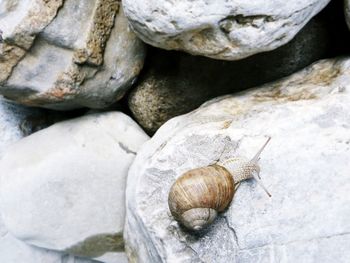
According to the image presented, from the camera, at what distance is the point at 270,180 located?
4.12 feet

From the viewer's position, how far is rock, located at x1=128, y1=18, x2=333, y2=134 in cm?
154

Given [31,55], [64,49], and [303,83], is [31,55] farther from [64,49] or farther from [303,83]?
[303,83]

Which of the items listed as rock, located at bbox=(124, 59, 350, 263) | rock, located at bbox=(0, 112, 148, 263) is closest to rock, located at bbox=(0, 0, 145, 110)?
rock, located at bbox=(0, 112, 148, 263)

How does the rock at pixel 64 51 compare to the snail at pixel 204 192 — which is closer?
the snail at pixel 204 192

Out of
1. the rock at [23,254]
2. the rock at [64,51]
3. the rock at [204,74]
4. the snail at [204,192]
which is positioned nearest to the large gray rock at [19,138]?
the rock at [23,254]

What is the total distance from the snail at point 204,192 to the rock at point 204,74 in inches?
14.9

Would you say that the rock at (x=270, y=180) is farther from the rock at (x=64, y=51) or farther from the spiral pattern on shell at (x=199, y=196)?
the rock at (x=64, y=51)

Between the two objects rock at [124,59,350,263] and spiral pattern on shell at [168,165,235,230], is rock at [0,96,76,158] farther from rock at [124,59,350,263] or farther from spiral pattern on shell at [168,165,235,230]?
spiral pattern on shell at [168,165,235,230]

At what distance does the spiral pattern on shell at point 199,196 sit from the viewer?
119 cm

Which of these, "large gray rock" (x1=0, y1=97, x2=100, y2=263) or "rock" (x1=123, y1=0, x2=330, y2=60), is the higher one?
"rock" (x1=123, y1=0, x2=330, y2=60)

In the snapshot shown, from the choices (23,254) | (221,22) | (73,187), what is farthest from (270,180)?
(23,254)

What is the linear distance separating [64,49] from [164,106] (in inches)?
13.8

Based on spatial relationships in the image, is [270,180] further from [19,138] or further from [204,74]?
[19,138]

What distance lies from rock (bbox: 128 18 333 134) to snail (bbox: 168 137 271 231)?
1.24ft
